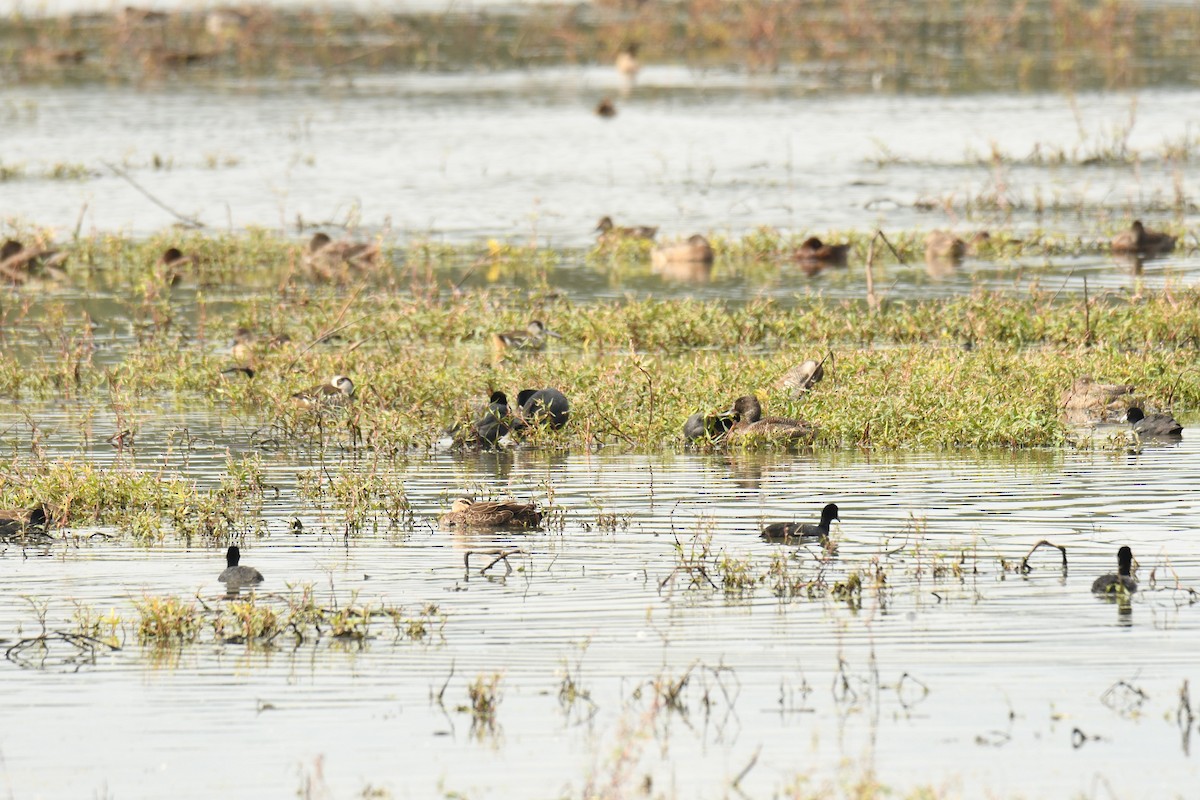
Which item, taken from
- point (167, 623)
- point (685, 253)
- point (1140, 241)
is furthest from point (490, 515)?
point (1140, 241)

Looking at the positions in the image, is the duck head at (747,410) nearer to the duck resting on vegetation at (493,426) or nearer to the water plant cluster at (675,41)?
the duck resting on vegetation at (493,426)

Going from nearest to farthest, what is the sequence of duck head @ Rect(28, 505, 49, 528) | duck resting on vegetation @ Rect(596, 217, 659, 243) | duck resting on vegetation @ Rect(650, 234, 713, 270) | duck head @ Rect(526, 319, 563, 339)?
duck head @ Rect(28, 505, 49, 528) < duck head @ Rect(526, 319, 563, 339) < duck resting on vegetation @ Rect(650, 234, 713, 270) < duck resting on vegetation @ Rect(596, 217, 659, 243)

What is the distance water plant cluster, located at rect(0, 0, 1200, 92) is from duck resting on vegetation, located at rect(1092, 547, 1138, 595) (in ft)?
94.4

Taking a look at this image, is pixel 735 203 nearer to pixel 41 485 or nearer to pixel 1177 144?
pixel 1177 144

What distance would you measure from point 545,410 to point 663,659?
521cm

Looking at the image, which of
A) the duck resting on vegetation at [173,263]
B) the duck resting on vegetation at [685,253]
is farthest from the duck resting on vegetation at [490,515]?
the duck resting on vegetation at [685,253]

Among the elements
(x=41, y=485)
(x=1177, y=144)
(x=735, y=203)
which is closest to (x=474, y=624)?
(x=41, y=485)

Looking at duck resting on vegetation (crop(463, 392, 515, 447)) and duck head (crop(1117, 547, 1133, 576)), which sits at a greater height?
duck resting on vegetation (crop(463, 392, 515, 447))

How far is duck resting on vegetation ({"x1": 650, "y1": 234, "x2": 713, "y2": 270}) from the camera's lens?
2216 cm

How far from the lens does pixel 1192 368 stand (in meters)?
15.4

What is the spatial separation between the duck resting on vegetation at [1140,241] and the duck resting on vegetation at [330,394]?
1001 cm

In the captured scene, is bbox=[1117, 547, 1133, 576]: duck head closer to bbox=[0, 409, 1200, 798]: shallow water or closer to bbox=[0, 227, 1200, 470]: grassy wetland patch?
bbox=[0, 409, 1200, 798]: shallow water

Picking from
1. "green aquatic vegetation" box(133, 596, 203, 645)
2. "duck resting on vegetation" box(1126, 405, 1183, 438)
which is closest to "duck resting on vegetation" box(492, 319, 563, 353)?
"duck resting on vegetation" box(1126, 405, 1183, 438)

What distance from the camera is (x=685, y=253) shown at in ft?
72.8
